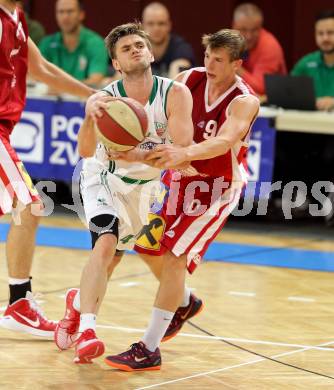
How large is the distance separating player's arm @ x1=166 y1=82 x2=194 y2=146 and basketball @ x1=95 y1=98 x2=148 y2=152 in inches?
9.7

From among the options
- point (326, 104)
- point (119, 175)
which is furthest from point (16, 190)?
point (326, 104)

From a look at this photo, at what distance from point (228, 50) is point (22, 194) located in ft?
4.61

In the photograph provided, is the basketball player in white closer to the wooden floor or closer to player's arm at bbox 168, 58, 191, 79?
the wooden floor

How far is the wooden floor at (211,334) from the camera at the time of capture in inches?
203

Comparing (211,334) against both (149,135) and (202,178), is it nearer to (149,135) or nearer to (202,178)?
(202,178)

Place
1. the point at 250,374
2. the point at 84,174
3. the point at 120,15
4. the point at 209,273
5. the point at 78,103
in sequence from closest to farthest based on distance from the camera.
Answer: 1. the point at 250,374
2. the point at 84,174
3. the point at 209,273
4. the point at 78,103
5. the point at 120,15

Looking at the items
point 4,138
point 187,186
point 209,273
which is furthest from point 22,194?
point 209,273

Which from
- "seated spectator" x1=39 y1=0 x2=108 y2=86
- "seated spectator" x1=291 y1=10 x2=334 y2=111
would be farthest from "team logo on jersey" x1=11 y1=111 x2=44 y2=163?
"seated spectator" x1=291 y1=10 x2=334 y2=111

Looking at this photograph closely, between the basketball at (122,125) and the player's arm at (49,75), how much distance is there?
3.74 ft

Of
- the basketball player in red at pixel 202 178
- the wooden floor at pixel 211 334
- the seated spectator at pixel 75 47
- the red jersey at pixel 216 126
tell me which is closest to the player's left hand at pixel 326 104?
the wooden floor at pixel 211 334

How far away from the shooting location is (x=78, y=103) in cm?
1000

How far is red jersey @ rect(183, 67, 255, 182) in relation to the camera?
18.8 feet

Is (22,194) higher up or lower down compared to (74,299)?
higher up

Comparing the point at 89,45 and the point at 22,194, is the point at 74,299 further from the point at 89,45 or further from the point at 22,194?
the point at 89,45
